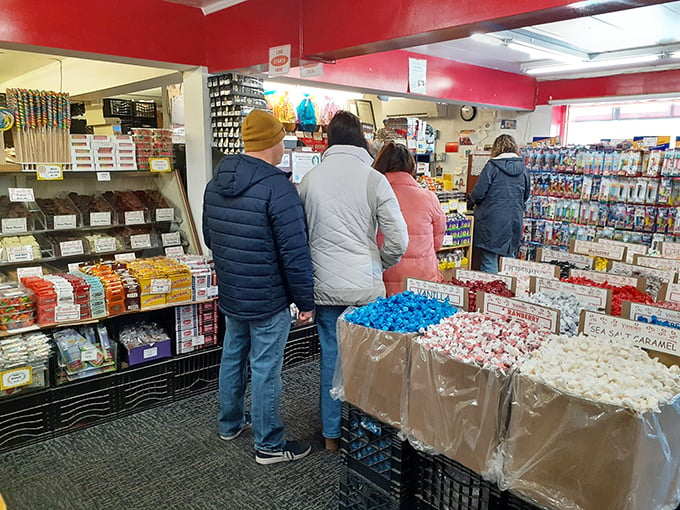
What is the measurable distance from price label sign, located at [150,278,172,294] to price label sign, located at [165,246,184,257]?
480mm

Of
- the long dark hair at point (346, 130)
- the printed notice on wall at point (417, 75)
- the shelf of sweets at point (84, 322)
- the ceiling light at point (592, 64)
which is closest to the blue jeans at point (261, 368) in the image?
the shelf of sweets at point (84, 322)

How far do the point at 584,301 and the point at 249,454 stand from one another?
1.97 metres

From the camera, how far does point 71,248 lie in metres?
3.54

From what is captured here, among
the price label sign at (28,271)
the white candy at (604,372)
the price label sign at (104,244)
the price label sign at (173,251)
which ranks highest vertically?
the price label sign at (104,244)

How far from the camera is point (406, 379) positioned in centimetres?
196

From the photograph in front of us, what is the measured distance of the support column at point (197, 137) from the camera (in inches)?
156

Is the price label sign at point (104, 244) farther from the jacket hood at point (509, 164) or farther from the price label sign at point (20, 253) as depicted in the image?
the jacket hood at point (509, 164)

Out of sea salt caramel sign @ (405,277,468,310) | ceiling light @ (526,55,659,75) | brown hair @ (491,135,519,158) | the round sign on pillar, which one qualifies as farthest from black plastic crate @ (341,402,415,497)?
ceiling light @ (526,55,659,75)

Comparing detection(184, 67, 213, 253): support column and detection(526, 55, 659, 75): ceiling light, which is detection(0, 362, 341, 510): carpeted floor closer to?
detection(184, 67, 213, 253): support column

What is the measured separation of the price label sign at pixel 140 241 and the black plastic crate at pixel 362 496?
94.0 inches

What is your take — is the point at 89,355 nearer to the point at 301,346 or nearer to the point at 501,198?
the point at 301,346

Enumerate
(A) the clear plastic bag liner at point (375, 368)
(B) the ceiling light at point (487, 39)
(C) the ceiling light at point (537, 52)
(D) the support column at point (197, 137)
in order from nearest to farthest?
1. (A) the clear plastic bag liner at point (375, 368)
2. (D) the support column at point (197, 137)
3. (B) the ceiling light at point (487, 39)
4. (C) the ceiling light at point (537, 52)

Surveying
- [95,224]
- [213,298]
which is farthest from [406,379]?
[95,224]

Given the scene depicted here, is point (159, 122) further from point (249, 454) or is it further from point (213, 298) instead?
point (249, 454)
